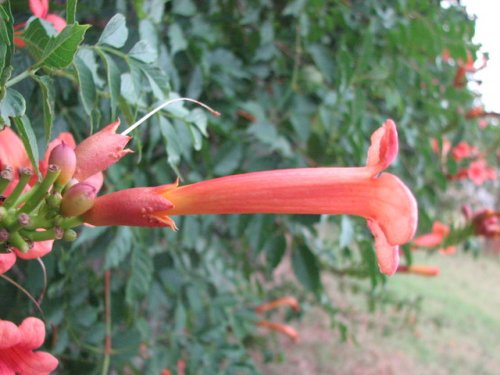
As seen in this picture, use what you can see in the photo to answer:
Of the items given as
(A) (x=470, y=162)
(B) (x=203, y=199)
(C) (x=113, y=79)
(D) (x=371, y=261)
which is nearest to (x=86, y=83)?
(C) (x=113, y=79)

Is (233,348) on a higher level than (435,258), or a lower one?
lower

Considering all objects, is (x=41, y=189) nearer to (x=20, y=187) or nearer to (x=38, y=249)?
(x=20, y=187)

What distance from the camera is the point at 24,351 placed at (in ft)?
2.90

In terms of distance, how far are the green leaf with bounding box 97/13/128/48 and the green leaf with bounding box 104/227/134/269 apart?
2.89ft

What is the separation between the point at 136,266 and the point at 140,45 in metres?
0.95

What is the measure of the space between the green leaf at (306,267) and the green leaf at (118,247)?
0.77 meters

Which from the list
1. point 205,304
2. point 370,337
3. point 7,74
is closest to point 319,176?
point 7,74

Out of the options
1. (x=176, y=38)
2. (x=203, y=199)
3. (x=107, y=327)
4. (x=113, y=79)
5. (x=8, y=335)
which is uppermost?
(x=176, y=38)

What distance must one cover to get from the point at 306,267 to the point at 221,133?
63 centimetres

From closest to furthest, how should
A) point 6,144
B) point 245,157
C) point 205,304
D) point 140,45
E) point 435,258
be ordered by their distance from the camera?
point 6,144 < point 140,45 < point 245,157 < point 205,304 < point 435,258

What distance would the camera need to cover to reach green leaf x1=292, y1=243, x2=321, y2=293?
2.34m

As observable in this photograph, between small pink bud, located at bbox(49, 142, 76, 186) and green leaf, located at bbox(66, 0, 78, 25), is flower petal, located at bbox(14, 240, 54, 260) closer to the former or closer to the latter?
small pink bud, located at bbox(49, 142, 76, 186)

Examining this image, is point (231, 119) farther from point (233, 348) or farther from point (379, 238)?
point (379, 238)

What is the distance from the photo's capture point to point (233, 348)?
2.69 m
